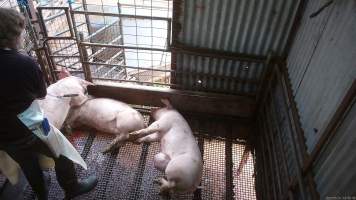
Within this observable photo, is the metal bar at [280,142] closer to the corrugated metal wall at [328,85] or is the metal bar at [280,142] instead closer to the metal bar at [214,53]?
the corrugated metal wall at [328,85]

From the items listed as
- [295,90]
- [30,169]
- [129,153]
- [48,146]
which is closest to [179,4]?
[295,90]

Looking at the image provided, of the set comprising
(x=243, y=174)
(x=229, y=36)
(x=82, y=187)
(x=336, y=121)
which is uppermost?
(x=229, y=36)

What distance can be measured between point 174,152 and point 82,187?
38.6 inches

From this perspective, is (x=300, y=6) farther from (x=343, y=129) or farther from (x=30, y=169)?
(x=30, y=169)

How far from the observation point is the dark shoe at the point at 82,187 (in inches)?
118

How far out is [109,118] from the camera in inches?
146

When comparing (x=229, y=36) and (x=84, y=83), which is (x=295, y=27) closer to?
(x=229, y=36)

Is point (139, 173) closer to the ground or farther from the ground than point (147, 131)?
closer to the ground

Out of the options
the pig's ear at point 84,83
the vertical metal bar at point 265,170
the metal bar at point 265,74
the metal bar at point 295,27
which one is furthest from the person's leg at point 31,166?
the metal bar at point 295,27

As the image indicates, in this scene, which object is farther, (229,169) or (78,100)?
(78,100)

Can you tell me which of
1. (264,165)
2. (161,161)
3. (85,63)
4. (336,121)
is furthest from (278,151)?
(85,63)

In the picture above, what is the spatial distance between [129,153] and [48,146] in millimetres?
1221

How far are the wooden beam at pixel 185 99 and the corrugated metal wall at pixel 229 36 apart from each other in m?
0.15

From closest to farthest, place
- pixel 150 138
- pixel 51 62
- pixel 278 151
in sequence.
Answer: pixel 278 151 < pixel 150 138 < pixel 51 62
